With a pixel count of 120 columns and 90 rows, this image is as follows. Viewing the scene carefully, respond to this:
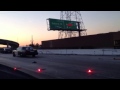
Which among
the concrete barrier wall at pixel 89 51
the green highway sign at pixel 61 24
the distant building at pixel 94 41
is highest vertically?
the green highway sign at pixel 61 24

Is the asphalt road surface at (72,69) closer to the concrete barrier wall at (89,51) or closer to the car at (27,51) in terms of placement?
the car at (27,51)

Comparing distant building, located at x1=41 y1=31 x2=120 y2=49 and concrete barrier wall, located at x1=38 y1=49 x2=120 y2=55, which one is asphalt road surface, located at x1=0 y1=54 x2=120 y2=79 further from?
distant building, located at x1=41 y1=31 x2=120 y2=49

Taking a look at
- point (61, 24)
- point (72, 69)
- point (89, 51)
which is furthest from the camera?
point (61, 24)

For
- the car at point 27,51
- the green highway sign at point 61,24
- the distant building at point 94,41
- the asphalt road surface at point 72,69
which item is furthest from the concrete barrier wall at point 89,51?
the green highway sign at point 61,24

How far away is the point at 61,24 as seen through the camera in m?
57.1

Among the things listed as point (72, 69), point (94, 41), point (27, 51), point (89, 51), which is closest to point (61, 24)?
point (94, 41)

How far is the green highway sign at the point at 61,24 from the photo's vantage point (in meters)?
55.5

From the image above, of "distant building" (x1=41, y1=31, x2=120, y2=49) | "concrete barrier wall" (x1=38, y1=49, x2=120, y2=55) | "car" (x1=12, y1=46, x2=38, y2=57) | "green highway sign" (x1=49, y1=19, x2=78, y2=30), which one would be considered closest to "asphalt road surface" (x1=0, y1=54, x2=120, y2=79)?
"car" (x1=12, y1=46, x2=38, y2=57)

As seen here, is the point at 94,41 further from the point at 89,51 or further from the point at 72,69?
the point at 72,69

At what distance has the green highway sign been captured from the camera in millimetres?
55469
